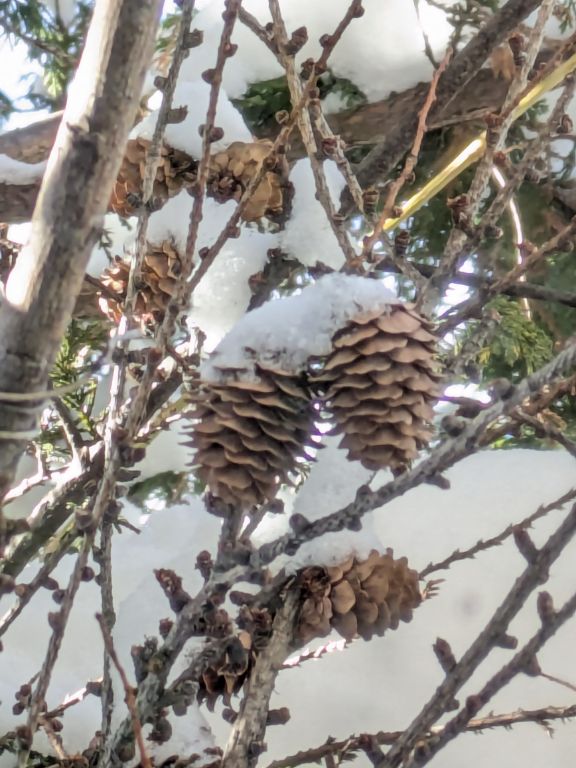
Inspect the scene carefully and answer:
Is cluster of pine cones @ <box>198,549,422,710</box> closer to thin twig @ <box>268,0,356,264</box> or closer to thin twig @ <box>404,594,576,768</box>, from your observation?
thin twig @ <box>404,594,576,768</box>

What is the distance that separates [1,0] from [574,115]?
173cm

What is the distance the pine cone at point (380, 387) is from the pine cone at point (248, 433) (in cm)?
4

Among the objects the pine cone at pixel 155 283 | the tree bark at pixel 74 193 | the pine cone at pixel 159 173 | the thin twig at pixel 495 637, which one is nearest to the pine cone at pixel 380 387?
the thin twig at pixel 495 637

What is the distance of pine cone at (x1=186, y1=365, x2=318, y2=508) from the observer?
80cm

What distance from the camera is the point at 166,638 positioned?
2.69 feet

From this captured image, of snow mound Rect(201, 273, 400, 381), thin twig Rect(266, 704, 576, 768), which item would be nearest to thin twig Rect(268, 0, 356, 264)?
snow mound Rect(201, 273, 400, 381)

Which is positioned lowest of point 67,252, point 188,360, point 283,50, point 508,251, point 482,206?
point 67,252

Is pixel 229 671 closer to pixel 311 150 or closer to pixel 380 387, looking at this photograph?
pixel 380 387

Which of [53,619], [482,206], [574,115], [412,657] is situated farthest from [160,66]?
[53,619]

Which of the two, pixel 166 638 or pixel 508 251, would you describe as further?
pixel 508 251

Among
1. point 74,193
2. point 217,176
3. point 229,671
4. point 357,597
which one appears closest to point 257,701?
point 229,671

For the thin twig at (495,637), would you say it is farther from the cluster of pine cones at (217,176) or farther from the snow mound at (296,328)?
the cluster of pine cones at (217,176)

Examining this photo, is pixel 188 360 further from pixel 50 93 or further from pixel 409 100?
pixel 50 93

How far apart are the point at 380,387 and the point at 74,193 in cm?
34
